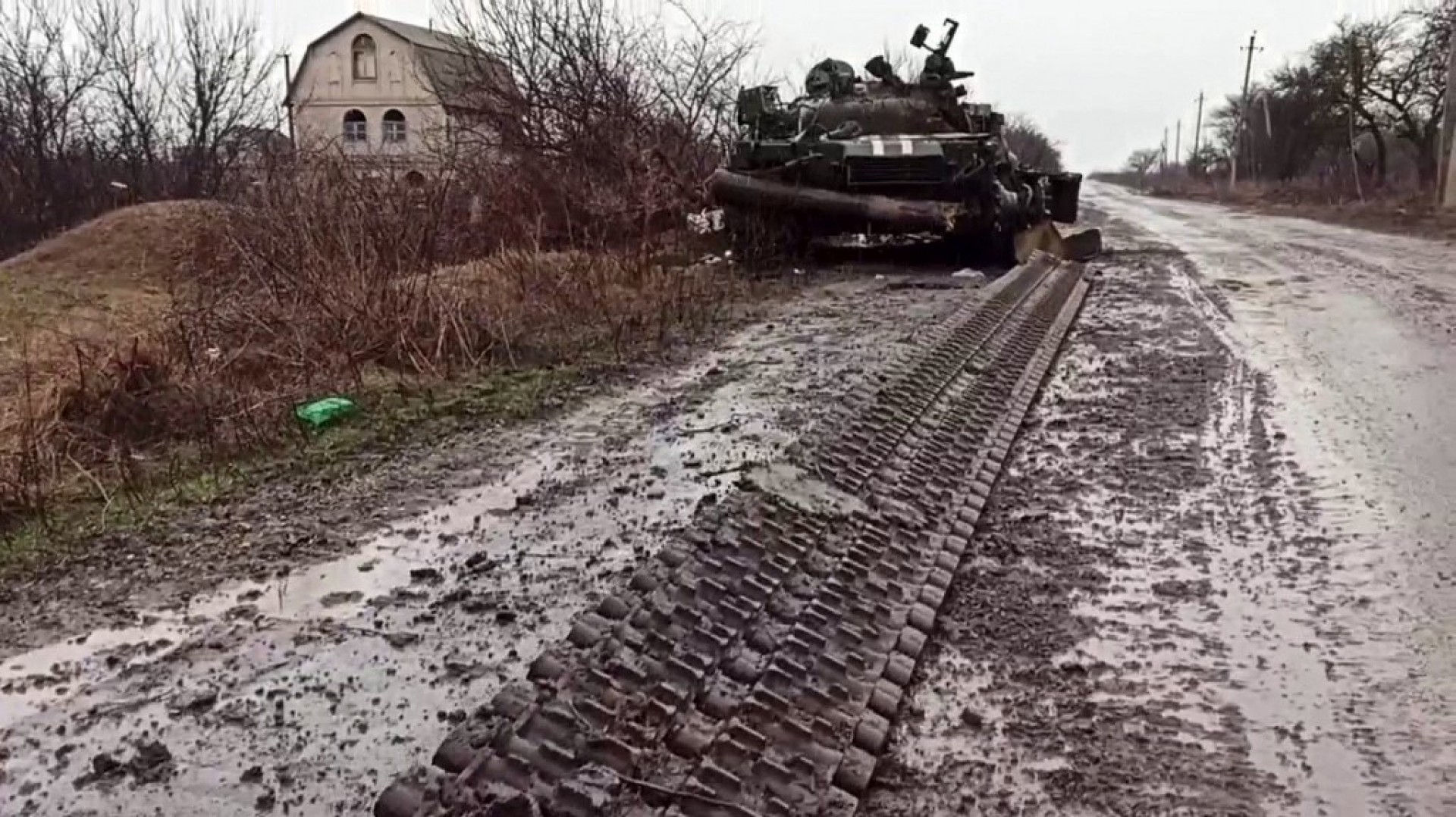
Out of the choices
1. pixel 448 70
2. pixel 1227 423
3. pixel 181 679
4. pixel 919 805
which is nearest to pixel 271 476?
pixel 181 679

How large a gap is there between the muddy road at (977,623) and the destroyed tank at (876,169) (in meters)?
5.56

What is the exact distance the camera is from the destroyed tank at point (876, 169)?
11047 mm

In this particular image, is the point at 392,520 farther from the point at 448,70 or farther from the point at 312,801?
the point at 448,70

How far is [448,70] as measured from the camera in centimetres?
1548

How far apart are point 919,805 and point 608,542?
56.7 inches

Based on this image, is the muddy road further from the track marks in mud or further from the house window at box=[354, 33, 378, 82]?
the house window at box=[354, 33, 378, 82]

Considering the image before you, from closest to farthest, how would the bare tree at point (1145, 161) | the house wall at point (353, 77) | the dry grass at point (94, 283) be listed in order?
the dry grass at point (94, 283) → the house wall at point (353, 77) → the bare tree at point (1145, 161)

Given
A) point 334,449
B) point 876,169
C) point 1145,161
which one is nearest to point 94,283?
point 876,169

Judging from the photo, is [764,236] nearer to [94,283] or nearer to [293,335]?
[293,335]

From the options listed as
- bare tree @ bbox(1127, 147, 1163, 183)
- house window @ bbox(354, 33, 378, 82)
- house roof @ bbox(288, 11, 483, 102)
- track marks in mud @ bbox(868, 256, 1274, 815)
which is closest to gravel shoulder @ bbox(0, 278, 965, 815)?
track marks in mud @ bbox(868, 256, 1274, 815)

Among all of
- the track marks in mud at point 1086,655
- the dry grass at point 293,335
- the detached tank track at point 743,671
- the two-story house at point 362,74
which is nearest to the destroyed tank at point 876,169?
the dry grass at point 293,335

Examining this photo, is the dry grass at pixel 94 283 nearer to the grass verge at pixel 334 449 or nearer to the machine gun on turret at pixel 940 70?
the grass verge at pixel 334 449

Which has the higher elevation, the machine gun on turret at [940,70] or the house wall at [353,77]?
the house wall at [353,77]

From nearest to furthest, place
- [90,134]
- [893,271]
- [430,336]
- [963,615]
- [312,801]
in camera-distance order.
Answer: [312,801]
[963,615]
[430,336]
[893,271]
[90,134]
